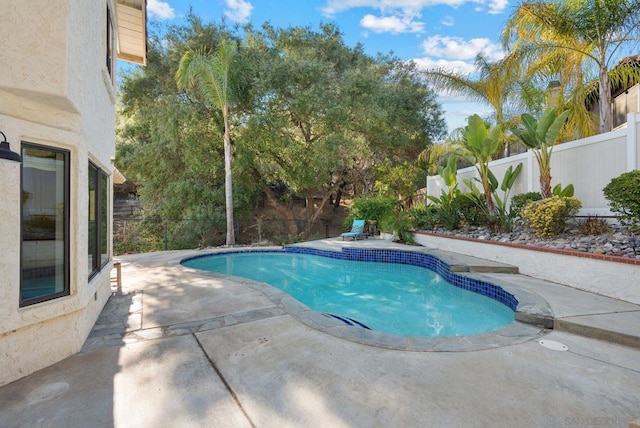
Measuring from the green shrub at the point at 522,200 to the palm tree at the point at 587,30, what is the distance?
2.25 metres

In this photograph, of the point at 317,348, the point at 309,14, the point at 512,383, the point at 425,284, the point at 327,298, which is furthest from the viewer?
the point at 309,14

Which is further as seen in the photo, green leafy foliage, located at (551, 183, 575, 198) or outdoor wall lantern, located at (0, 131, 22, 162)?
green leafy foliage, located at (551, 183, 575, 198)

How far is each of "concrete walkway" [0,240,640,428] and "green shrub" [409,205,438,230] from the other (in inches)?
287

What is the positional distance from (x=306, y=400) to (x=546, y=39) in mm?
10735

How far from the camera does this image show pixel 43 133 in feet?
9.76

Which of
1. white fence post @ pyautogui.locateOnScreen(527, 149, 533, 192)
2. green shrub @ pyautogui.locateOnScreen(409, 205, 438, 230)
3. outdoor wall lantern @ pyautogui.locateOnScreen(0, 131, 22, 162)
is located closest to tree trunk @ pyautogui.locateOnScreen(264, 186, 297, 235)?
green shrub @ pyautogui.locateOnScreen(409, 205, 438, 230)

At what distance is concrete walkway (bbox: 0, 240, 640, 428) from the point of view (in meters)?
2.27

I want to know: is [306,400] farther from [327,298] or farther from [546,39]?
[546,39]

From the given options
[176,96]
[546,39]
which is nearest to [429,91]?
[546,39]

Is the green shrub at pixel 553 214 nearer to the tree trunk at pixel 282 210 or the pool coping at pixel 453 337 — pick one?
the pool coping at pixel 453 337

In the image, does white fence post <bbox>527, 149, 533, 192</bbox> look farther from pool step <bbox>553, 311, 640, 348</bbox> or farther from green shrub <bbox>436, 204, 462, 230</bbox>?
pool step <bbox>553, 311, 640, 348</bbox>

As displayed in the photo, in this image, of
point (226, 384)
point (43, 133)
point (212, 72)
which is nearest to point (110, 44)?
point (43, 133)

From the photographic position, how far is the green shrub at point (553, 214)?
6.68 m

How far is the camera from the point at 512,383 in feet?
8.73
